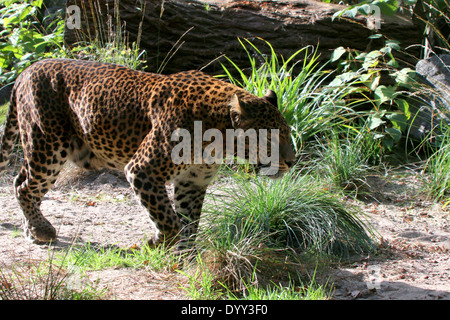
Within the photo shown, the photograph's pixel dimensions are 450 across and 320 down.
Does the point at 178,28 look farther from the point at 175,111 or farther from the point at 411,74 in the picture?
the point at 175,111

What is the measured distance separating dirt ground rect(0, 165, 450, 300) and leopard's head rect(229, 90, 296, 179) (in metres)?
1.06

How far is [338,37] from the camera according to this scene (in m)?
8.91

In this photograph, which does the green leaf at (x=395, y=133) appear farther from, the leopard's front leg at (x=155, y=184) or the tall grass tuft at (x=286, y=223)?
the leopard's front leg at (x=155, y=184)

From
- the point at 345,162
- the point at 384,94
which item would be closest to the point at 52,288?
the point at 345,162

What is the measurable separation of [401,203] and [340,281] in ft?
9.05

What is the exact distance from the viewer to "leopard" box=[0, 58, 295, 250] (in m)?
4.71

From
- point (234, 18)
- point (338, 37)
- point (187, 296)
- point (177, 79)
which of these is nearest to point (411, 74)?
point (338, 37)

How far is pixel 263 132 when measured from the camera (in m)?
4.66

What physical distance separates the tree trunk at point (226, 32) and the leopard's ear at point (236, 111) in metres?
4.36

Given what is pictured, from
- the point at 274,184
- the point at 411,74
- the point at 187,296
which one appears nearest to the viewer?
the point at 187,296

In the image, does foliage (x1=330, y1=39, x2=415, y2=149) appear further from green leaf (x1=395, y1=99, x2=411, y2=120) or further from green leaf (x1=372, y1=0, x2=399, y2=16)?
green leaf (x1=372, y1=0, x2=399, y2=16)

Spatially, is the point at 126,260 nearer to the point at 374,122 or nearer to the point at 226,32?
the point at 374,122

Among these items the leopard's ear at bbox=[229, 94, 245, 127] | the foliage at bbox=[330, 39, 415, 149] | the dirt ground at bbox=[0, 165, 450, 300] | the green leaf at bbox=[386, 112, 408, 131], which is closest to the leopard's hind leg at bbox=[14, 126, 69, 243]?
the dirt ground at bbox=[0, 165, 450, 300]

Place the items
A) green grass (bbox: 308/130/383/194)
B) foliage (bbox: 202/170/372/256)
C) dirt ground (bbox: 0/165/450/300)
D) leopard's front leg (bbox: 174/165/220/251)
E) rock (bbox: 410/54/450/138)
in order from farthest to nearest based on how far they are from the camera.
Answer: rock (bbox: 410/54/450/138), green grass (bbox: 308/130/383/194), leopard's front leg (bbox: 174/165/220/251), foliage (bbox: 202/170/372/256), dirt ground (bbox: 0/165/450/300)
